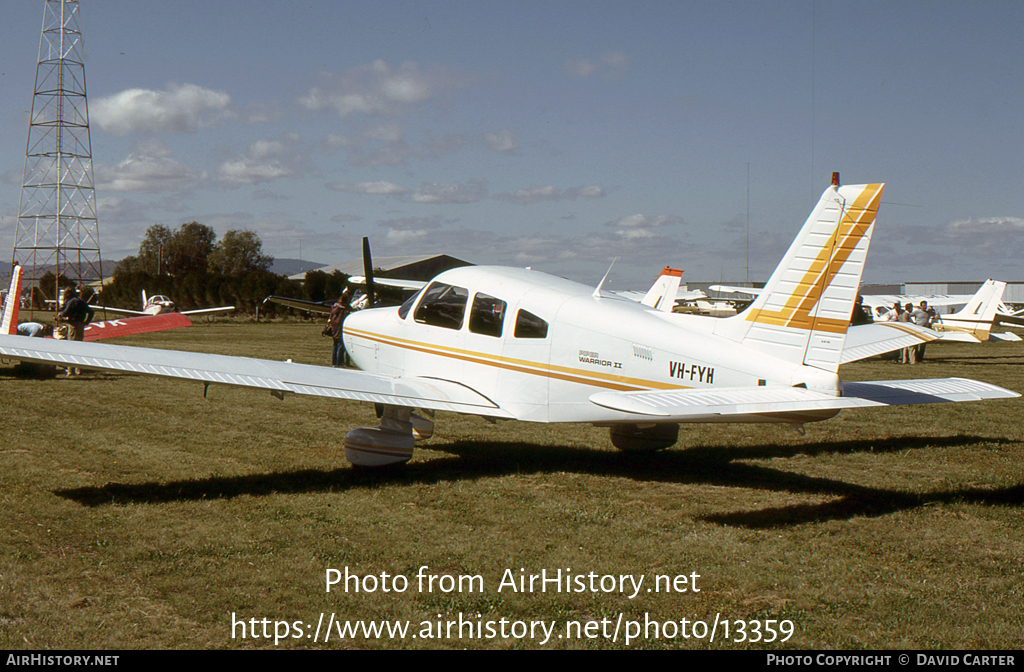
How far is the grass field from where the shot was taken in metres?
4.20

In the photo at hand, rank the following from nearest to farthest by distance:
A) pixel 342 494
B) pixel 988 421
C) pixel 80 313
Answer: pixel 342 494, pixel 988 421, pixel 80 313

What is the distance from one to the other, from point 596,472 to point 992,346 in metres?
30.8

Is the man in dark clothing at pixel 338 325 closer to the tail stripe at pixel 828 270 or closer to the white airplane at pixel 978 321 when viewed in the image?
the tail stripe at pixel 828 270

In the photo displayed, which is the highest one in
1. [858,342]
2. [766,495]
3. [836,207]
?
[836,207]

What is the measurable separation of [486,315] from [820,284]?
3.32m

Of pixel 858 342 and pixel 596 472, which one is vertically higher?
pixel 858 342

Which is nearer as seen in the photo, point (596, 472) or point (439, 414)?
point (596, 472)

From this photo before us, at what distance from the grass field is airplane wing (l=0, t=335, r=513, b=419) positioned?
84cm

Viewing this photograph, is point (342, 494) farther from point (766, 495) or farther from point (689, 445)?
point (689, 445)

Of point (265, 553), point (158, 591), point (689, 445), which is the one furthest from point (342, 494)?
point (689, 445)

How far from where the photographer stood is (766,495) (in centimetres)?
712

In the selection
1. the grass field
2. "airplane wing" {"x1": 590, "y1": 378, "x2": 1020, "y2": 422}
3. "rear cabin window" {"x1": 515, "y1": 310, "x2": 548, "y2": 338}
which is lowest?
the grass field

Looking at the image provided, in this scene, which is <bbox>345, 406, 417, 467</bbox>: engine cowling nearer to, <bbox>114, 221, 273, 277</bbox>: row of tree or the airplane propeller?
the airplane propeller

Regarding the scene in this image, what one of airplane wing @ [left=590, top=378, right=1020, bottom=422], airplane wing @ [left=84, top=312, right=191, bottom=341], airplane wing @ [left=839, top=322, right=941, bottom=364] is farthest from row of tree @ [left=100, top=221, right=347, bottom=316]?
airplane wing @ [left=590, top=378, right=1020, bottom=422]
